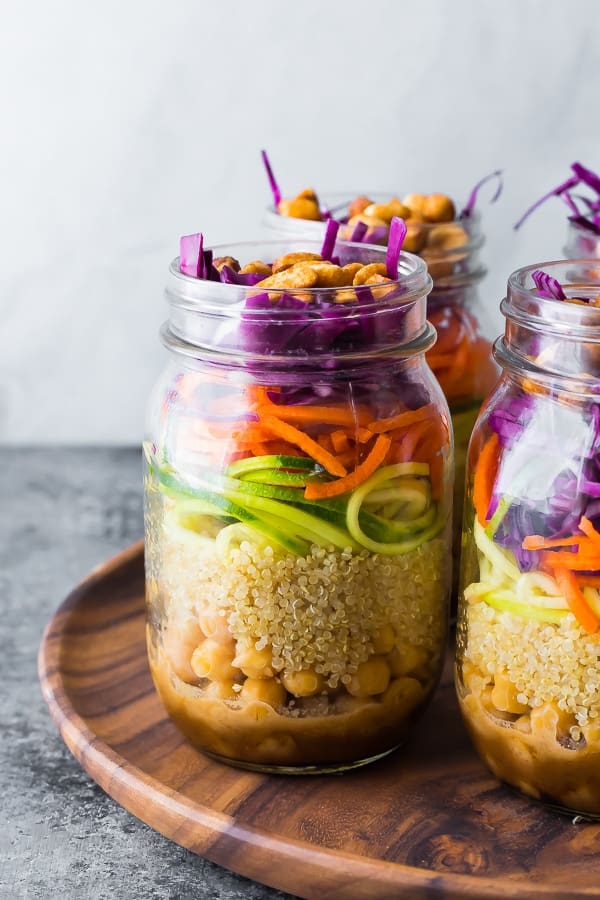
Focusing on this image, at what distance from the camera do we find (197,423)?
886mm

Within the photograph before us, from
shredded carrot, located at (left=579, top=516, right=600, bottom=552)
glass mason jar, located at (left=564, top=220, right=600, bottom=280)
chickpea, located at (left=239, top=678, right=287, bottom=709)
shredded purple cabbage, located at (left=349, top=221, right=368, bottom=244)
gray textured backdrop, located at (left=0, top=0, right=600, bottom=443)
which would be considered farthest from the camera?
gray textured backdrop, located at (left=0, top=0, right=600, bottom=443)

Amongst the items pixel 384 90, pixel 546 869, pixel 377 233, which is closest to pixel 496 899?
pixel 546 869

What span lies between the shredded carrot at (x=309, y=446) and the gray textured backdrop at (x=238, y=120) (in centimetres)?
97

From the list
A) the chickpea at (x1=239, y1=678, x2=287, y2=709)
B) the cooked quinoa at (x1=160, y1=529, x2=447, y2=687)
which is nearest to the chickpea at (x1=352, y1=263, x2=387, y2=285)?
the cooked quinoa at (x1=160, y1=529, x2=447, y2=687)

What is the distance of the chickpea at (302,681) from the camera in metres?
0.88

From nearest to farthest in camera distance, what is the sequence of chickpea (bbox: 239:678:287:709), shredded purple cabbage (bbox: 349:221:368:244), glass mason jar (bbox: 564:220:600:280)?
1. chickpea (bbox: 239:678:287:709)
2. shredded purple cabbage (bbox: 349:221:368:244)
3. glass mason jar (bbox: 564:220:600:280)

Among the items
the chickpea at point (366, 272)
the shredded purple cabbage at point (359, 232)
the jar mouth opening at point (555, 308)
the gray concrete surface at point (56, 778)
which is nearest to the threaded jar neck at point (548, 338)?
the jar mouth opening at point (555, 308)

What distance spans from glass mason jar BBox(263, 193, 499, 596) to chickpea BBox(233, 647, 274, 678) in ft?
0.97

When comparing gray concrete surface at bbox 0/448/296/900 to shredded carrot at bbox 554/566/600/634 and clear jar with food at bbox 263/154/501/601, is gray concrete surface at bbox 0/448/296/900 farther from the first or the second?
clear jar with food at bbox 263/154/501/601

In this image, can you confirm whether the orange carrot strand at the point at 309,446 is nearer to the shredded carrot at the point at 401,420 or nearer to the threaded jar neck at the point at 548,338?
the shredded carrot at the point at 401,420

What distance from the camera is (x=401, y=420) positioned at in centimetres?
88

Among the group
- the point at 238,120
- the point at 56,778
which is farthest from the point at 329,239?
the point at 238,120

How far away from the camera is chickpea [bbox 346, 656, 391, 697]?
890 millimetres

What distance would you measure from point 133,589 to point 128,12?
0.86 metres
